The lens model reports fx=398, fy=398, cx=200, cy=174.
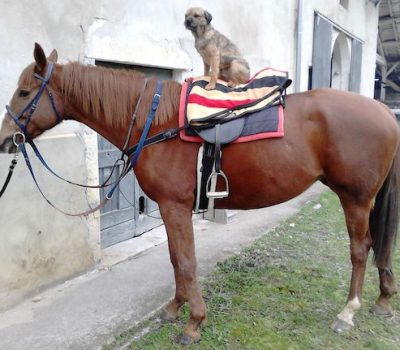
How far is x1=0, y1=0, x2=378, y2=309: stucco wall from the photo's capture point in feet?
9.53

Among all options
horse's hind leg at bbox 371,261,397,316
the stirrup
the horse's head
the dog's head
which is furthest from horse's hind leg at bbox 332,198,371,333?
the horse's head

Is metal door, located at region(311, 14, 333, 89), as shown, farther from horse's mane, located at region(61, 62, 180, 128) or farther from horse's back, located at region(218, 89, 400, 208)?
horse's mane, located at region(61, 62, 180, 128)

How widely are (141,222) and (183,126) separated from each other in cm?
246

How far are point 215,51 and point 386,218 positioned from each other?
1.71m

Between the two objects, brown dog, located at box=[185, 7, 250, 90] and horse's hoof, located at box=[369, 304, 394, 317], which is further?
horse's hoof, located at box=[369, 304, 394, 317]

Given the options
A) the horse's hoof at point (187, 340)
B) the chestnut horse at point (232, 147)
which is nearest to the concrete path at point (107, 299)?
the horse's hoof at point (187, 340)

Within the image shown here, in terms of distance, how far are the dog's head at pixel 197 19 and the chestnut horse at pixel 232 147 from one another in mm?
442

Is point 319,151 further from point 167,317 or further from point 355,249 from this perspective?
point 167,317

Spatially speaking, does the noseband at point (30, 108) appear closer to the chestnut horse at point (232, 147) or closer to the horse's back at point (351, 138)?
the chestnut horse at point (232, 147)

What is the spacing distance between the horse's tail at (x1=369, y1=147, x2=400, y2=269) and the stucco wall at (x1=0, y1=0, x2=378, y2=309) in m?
2.37

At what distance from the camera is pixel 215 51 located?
2.69 metres

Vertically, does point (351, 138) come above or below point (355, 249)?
above

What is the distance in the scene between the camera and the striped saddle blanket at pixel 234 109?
247 cm

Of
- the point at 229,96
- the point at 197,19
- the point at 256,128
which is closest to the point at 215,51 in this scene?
the point at 197,19
